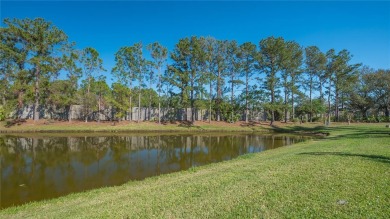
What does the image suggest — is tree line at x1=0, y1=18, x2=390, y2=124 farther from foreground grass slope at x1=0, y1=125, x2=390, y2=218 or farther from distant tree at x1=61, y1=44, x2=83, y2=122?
foreground grass slope at x1=0, y1=125, x2=390, y2=218

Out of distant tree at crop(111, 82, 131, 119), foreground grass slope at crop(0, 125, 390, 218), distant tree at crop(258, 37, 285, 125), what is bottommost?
foreground grass slope at crop(0, 125, 390, 218)

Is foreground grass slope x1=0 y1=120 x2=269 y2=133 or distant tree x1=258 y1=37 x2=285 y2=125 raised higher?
distant tree x1=258 y1=37 x2=285 y2=125

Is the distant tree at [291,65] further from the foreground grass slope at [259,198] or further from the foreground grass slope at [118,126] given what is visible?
the foreground grass slope at [259,198]

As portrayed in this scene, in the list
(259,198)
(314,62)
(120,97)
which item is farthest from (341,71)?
(259,198)

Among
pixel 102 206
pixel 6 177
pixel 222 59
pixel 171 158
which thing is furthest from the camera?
pixel 222 59

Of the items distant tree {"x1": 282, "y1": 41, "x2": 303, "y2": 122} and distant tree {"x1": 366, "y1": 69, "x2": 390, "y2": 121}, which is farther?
distant tree {"x1": 366, "y1": 69, "x2": 390, "y2": 121}

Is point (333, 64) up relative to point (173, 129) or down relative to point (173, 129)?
up

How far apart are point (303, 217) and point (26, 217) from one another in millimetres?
6918

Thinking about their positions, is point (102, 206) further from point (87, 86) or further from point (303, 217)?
point (87, 86)

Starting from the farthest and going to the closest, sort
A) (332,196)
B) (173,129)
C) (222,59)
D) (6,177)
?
(222,59)
(173,129)
(6,177)
(332,196)

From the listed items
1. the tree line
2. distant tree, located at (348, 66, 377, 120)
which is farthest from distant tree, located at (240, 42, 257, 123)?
distant tree, located at (348, 66, 377, 120)

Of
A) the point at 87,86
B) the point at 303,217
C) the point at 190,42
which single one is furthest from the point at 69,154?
the point at 190,42

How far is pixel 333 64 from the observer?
45844mm

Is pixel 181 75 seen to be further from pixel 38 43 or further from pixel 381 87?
pixel 381 87
